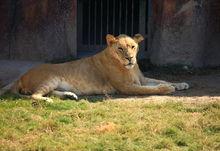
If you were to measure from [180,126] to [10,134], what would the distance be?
2.04m

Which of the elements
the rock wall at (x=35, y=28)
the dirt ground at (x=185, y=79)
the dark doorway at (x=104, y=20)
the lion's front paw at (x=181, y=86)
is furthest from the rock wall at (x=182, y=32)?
the lion's front paw at (x=181, y=86)

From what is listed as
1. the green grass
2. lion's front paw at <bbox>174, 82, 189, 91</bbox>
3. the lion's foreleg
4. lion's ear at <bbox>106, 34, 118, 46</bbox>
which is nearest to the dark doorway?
lion's front paw at <bbox>174, 82, 189, 91</bbox>

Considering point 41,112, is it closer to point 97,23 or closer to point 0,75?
point 0,75

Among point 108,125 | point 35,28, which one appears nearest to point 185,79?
point 35,28

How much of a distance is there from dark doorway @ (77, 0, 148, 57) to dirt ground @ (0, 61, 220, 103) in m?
1.94

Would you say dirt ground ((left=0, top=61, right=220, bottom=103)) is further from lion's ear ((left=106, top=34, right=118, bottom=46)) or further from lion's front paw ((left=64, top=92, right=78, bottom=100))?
lion's ear ((left=106, top=34, right=118, bottom=46))

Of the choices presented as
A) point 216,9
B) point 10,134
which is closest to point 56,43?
point 216,9

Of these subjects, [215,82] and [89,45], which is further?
[89,45]

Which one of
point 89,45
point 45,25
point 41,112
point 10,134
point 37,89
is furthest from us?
point 89,45

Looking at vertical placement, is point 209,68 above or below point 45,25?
below

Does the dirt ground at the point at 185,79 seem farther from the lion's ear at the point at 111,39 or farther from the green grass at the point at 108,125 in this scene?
the lion's ear at the point at 111,39

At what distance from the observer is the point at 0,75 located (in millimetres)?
10695

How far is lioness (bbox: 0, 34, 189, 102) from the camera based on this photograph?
9.34m

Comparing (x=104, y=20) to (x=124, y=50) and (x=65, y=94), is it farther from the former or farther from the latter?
(x=65, y=94)
